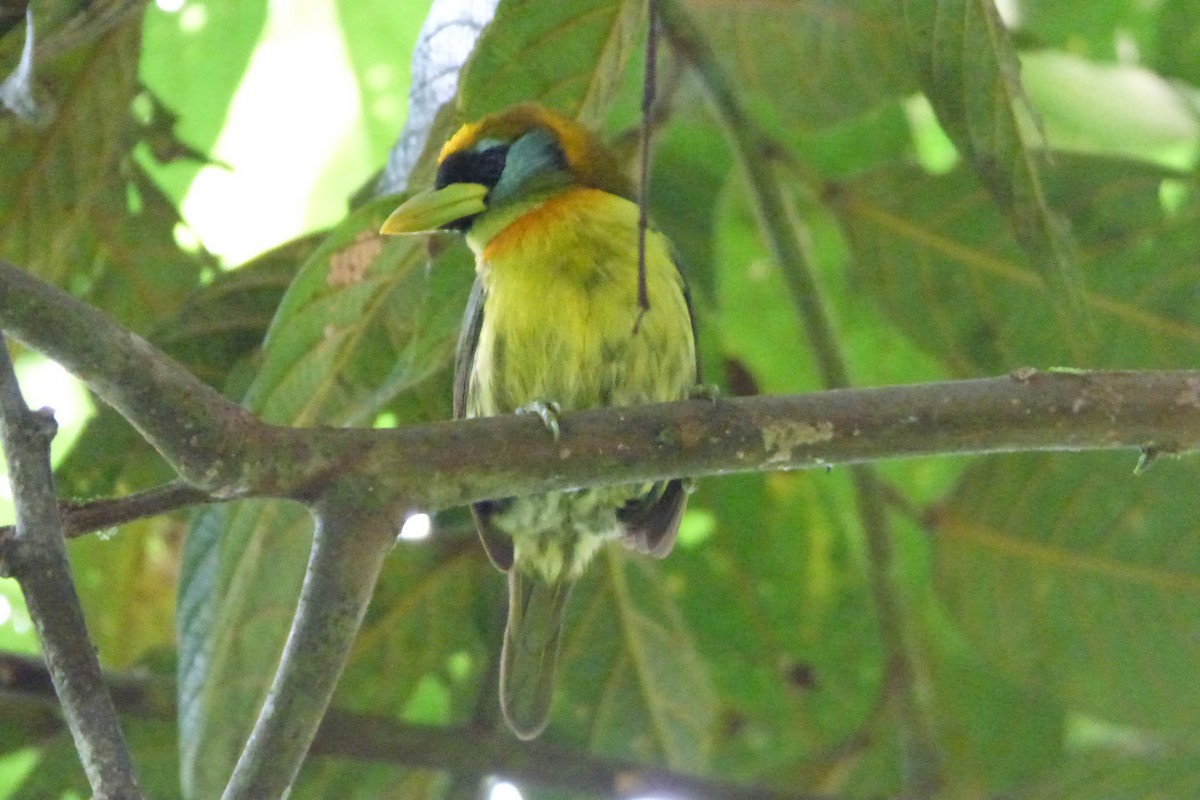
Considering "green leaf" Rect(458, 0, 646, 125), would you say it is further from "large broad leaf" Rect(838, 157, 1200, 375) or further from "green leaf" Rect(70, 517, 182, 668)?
"green leaf" Rect(70, 517, 182, 668)

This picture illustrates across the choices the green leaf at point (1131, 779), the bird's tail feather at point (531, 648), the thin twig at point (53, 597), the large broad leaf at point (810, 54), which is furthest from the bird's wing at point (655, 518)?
the thin twig at point (53, 597)

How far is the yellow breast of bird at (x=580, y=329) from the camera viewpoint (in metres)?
2.17

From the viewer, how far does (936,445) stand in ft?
4.88

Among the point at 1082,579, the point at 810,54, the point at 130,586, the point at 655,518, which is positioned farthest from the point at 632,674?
the point at 810,54

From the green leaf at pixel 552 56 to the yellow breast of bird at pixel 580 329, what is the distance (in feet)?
1.07

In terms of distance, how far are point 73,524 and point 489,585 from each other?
150cm

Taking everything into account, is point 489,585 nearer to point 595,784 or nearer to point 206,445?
point 595,784

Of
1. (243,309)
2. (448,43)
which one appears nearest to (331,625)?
(448,43)

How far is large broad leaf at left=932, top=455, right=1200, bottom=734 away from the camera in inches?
104

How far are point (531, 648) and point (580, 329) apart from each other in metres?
0.54

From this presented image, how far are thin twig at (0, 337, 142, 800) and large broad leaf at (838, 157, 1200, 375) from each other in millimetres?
1918

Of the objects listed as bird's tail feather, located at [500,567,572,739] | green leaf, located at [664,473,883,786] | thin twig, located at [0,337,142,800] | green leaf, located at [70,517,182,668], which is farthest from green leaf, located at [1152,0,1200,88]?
thin twig, located at [0,337,142,800]

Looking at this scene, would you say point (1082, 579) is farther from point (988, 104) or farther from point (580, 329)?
point (988, 104)

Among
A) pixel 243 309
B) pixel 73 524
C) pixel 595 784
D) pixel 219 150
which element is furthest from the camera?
pixel 219 150
